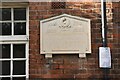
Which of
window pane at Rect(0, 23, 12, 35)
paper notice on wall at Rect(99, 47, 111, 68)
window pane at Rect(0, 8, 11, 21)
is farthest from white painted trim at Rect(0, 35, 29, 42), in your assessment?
paper notice on wall at Rect(99, 47, 111, 68)

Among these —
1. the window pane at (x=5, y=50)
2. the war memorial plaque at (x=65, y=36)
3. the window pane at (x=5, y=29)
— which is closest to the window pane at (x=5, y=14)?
the window pane at (x=5, y=29)

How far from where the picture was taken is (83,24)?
5.96 metres

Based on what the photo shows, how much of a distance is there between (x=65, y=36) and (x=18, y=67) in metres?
1.06

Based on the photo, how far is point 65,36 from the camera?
5926 millimetres

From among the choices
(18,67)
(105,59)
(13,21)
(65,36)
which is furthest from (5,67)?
(105,59)

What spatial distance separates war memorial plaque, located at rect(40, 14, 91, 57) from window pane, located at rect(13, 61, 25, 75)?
1.67 feet

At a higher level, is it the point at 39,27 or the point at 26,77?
the point at 39,27

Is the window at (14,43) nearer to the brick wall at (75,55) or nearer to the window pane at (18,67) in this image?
the window pane at (18,67)

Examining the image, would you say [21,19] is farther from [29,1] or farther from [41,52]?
[41,52]

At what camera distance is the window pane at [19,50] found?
614 cm

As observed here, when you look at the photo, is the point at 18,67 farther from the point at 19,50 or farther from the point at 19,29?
the point at 19,29

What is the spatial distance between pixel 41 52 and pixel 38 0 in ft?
3.20

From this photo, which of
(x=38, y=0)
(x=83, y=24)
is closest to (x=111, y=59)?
(x=83, y=24)

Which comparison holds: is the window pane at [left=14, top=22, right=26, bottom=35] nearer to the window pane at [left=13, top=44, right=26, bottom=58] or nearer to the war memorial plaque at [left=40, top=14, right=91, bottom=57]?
the window pane at [left=13, top=44, right=26, bottom=58]
